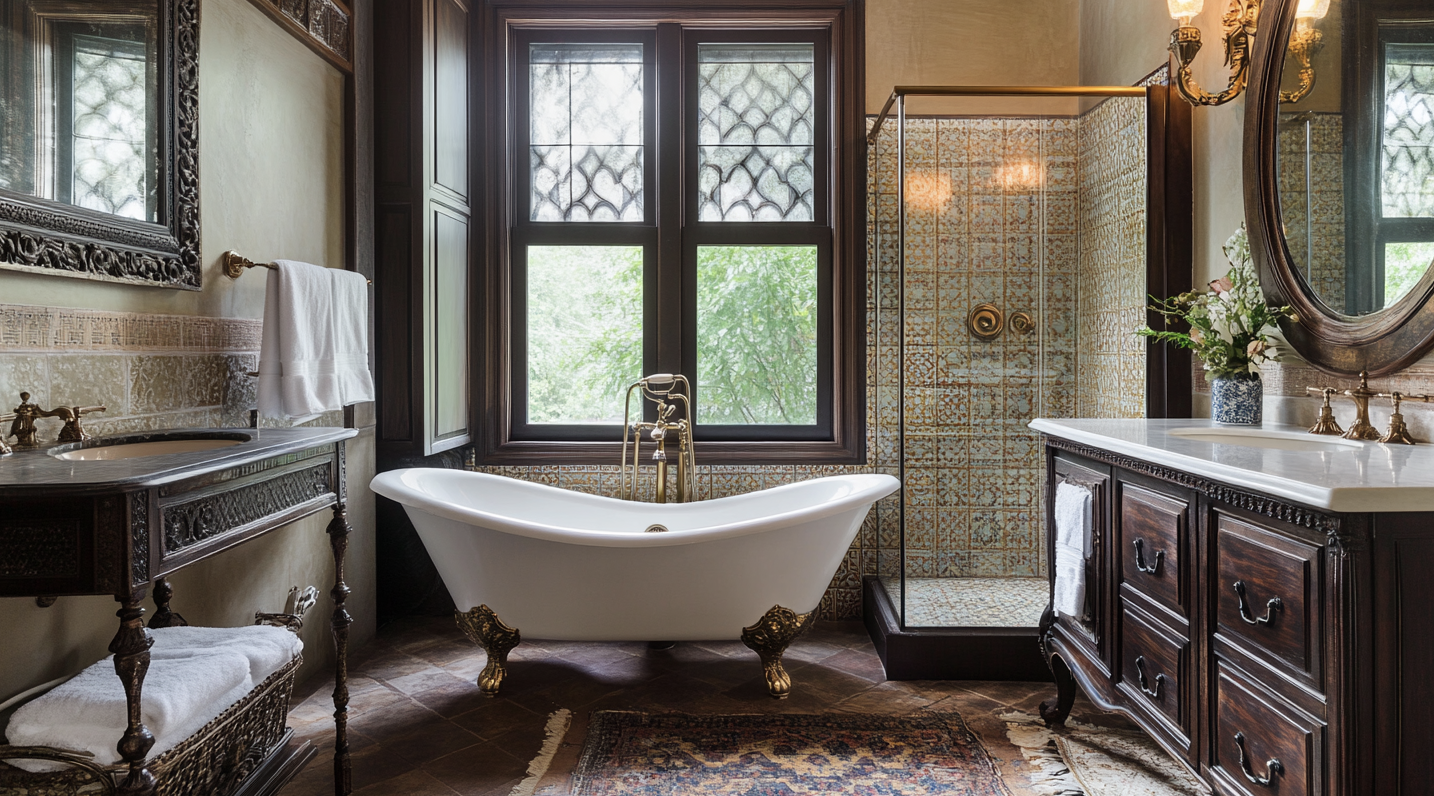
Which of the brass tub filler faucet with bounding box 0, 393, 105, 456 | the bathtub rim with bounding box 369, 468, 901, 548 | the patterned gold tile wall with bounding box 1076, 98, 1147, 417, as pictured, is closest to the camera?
the brass tub filler faucet with bounding box 0, 393, 105, 456

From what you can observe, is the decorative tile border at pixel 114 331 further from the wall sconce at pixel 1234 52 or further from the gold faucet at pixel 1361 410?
the gold faucet at pixel 1361 410

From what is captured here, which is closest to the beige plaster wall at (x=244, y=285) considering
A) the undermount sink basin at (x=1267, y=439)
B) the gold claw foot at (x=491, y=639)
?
the gold claw foot at (x=491, y=639)

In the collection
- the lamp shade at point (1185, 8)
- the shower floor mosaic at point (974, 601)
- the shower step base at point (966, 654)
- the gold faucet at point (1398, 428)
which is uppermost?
the lamp shade at point (1185, 8)

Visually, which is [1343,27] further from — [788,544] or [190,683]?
[190,683]

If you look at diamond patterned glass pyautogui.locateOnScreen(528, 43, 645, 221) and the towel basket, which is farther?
diamond patterned glass pyautogui.locateOnScreen(528, 43, 645, 221)

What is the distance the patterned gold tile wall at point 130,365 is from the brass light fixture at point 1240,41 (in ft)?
8.38

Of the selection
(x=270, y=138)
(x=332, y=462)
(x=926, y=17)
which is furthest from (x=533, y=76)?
(x=332, y=462)

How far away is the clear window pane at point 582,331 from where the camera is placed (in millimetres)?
3508

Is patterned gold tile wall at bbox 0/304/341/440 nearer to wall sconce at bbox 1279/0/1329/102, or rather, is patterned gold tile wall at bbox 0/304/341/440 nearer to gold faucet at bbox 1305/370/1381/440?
gold faucet at bbox 1305/370/1381/440

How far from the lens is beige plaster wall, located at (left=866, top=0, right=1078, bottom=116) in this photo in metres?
3.38

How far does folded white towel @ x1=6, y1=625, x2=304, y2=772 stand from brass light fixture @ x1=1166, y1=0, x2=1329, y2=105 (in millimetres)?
2545

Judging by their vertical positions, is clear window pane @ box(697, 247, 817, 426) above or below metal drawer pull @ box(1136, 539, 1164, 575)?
above

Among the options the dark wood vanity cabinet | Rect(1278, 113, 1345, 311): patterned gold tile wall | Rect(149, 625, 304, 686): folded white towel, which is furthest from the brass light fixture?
Rect(149, 625, 304, 686): folded white towel

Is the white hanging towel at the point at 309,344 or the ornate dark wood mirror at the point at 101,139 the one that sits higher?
the ornate dark wood mirror at the point at 101,139
